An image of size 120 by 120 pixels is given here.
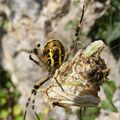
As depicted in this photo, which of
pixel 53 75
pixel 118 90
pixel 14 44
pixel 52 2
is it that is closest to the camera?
pixel 53 75

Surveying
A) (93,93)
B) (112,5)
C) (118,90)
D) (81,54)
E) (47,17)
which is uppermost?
(47,17)

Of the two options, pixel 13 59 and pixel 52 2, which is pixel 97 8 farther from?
pixel 13 59

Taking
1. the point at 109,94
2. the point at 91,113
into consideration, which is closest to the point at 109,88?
the point at 109,94

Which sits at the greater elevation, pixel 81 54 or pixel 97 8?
pixel 97 8

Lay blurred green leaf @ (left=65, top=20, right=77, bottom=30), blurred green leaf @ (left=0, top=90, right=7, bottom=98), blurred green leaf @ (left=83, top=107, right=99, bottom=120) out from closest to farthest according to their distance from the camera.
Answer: blurred green leaf @ (left=83, top=107, right=99, bottom=120) → blurred green leaf @ (left=65, top=20, right=77, bottom=30) → blurred green leaf @ (left=0, top=90, right=7, bottom=98)

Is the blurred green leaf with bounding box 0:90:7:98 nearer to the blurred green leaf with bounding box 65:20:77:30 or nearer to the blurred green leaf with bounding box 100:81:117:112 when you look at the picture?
the blurred green leaf with bounding box 65:20:77:30

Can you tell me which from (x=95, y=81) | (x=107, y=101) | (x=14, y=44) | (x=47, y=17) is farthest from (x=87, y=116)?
(x=14, y=44)

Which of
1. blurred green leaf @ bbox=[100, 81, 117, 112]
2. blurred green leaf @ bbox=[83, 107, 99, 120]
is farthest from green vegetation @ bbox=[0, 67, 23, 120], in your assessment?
blurred green leaf @ bbox=[100, 81, 117, 112]

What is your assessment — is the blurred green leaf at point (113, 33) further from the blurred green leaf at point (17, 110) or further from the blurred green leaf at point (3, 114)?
the blurred green leaf at point (3, 114)
